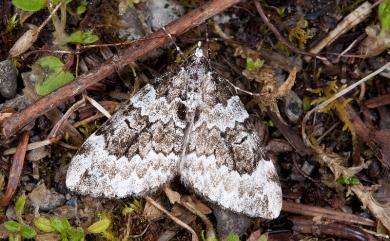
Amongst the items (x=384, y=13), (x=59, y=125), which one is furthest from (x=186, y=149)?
(x=384, y=13)

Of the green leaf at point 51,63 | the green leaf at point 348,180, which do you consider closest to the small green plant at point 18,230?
the green leaf at point 51,63

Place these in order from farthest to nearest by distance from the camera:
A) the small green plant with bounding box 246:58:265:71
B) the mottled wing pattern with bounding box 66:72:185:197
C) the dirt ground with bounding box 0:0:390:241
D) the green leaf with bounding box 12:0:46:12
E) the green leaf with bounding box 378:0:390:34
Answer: the small green plant with bounding box 246:58:265:71
the green leaf with bounding box 378:0:390:34
the dirt ground with bounding box 0:0:390:241
the mottled wing pattern with bounding box 66:72:185:197
the green leaf with bounding box 12:0:46:12

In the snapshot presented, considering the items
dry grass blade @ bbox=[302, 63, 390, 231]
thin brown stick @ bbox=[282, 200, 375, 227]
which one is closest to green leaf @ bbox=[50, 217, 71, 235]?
thin brown stick @ bbox=[282, 200, 375, 227]

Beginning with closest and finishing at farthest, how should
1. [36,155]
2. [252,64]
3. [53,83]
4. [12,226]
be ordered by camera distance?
[12,226]
[53,83]
[36,155]
[252,64]

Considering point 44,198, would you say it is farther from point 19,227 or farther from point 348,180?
point 348,180

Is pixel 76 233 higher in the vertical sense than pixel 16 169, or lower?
lower

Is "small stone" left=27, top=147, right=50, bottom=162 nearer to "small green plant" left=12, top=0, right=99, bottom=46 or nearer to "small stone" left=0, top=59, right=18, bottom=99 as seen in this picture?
"small stone" left=0, top=59, right=18, bottom=99

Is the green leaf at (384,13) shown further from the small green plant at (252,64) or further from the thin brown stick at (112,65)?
the thin brown stick at (112,65)
